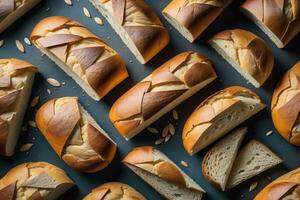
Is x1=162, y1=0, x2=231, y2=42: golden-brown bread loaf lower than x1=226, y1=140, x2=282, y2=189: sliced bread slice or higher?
higher

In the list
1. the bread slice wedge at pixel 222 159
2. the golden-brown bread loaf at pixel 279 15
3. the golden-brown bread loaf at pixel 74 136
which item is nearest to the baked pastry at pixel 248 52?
the golden-brown bread loaf at pixel 279 15

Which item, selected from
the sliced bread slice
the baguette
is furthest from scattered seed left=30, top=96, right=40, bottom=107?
the sliced bread slice

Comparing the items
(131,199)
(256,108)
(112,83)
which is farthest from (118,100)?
(256,108)

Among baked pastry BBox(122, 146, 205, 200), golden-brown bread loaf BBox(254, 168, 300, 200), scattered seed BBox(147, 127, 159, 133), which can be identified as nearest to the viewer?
golden-brown bread loaf BBox(254, 168, 300, 200)

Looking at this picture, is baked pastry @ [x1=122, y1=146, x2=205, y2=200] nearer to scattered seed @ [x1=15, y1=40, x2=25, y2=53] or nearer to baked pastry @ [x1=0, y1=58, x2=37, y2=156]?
baked pastry @ [x1=0, y1=58, x2=37, y2=156]

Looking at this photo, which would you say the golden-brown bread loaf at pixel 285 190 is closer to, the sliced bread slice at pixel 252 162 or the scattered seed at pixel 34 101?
the sliced bread slice at pixel 252 162

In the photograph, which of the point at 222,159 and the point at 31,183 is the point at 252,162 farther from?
the point at 31,183

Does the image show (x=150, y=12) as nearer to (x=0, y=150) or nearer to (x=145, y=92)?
(x=145, y=92)

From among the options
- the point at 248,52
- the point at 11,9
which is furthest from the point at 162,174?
the point at 11,9
